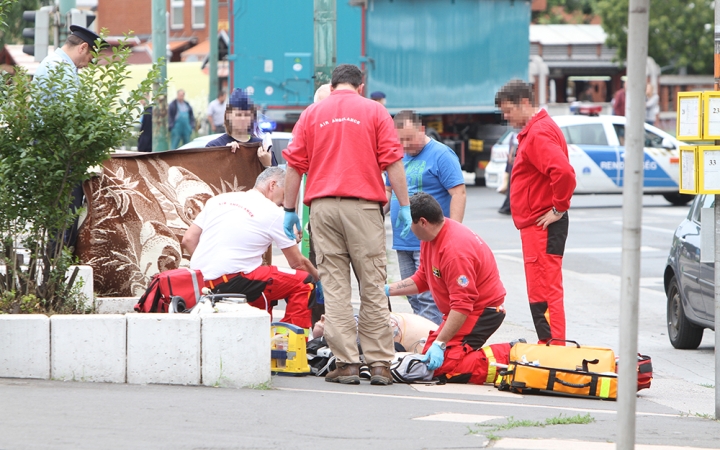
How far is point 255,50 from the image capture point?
22.1m

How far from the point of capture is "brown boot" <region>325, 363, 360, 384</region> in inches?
260

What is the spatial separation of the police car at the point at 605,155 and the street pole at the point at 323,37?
1133 centimetres

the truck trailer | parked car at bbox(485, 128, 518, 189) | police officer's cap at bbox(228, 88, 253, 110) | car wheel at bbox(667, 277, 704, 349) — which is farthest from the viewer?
the truck trailer

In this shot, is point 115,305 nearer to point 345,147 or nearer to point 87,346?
point 87,346

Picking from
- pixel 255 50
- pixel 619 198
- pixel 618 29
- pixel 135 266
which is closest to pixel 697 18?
pixel 618 29

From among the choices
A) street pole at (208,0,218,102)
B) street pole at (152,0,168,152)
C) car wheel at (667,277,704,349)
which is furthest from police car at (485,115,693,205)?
car wheel at (667,277,704,349)

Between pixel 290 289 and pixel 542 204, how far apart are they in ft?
5.67

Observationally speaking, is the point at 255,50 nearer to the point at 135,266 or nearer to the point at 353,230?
the point at 135,266

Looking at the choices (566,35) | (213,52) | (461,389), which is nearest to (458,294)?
(461,389)

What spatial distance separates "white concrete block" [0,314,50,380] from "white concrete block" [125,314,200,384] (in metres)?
0.44

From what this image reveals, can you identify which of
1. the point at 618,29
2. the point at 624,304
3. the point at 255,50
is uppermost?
the point at 618,29

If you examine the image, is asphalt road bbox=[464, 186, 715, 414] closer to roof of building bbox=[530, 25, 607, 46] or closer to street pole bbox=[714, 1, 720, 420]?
street pole bbox=[714, 1, 720, 420]

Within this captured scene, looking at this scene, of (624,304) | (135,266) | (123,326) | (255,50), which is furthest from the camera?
(255,50)

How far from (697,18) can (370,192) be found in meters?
51.0
